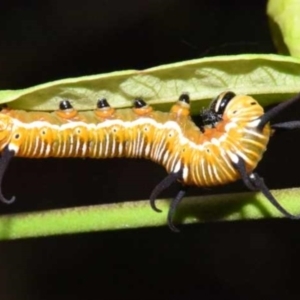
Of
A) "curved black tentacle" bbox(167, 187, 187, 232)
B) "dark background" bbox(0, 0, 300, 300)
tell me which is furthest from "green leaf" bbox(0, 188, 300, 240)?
"dark background" bbox(0, 0, 300, 300)

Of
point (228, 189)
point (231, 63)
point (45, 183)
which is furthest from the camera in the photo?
point (45, 183)

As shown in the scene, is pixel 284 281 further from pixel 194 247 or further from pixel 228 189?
pixel 228 189

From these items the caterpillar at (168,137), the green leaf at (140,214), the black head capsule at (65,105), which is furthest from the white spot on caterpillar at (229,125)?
the black head capsule at (65,105)

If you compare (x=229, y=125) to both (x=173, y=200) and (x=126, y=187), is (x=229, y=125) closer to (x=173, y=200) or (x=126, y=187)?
(x=173, y=200)

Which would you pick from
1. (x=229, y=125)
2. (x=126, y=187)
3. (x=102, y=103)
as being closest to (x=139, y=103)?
(x=102, y=103)

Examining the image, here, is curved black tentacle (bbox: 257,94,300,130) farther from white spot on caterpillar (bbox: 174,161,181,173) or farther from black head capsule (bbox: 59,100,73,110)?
black head capsule (bbox: 59,100,73,110)

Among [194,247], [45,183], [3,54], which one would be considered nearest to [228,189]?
[194,247]

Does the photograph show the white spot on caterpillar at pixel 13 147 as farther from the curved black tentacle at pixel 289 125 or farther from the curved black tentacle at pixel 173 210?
the curved black tentacle at pixel 289 125
